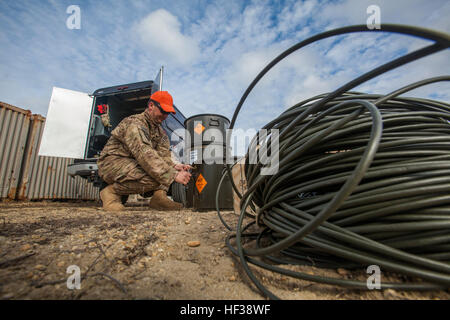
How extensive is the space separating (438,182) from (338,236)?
0.36 m

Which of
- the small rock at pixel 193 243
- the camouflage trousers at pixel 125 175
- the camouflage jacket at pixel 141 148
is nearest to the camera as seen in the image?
the small rock at pixel 193 243

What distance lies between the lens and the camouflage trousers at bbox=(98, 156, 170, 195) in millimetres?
2469

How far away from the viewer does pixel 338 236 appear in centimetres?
62

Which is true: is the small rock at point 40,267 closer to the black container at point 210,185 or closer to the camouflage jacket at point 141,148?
the camouflage jacket at point 141,148

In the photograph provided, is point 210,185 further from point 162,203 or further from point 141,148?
point 141,148

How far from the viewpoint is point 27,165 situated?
4637mm

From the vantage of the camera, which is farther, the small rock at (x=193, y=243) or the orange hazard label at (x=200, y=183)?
the orange hazard label at (x=200, y=183)

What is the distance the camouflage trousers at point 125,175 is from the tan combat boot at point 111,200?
65mm

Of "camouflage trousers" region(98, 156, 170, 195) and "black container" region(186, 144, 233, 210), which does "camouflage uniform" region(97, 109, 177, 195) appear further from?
"black container" region(186, 144, 233, 210)

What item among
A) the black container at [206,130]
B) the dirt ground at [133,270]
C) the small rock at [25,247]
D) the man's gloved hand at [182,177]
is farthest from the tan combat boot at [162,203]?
the small rock at [25,247]

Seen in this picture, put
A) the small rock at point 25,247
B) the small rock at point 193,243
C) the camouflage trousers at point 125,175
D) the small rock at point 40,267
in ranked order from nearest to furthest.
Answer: the small rock at point 40,267 → the small rock at point 25,247 → the small rock at point 193,243 → the camouflage trousers at point 125,175

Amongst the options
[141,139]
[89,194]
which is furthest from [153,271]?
[89,194]

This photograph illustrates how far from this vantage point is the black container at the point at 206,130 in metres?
2.86
